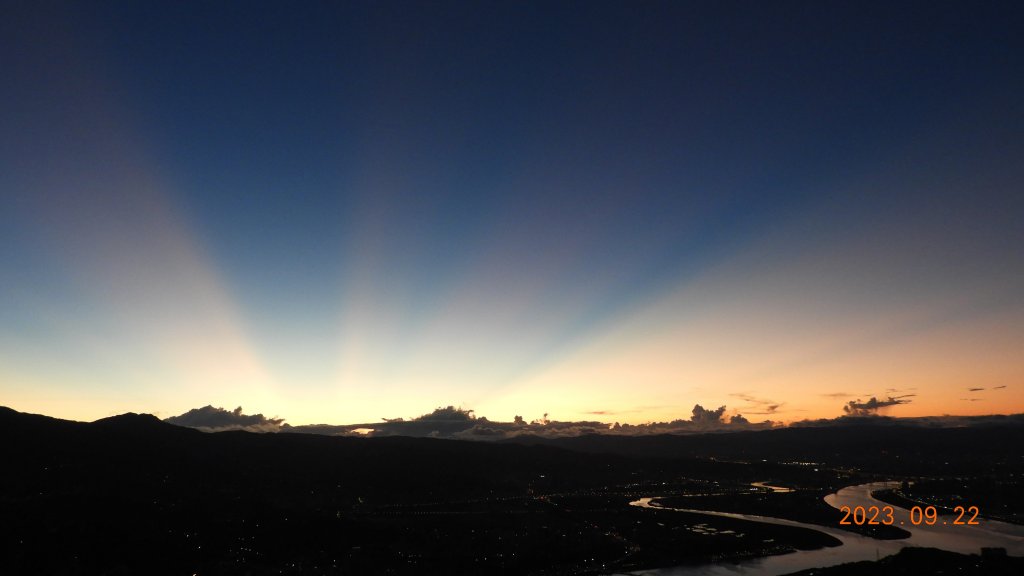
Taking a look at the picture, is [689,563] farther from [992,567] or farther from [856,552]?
[992,567]

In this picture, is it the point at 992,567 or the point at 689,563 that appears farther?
the point at 689,563

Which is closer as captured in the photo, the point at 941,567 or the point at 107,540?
the point at 941,567

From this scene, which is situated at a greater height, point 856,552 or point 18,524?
point 18,524

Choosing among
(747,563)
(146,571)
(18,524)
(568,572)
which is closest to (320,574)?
(146,571)

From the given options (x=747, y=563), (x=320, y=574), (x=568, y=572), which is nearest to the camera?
(x=320, y=574)

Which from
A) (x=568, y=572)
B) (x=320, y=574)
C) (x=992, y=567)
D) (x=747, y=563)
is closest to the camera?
(x=992, y=567)

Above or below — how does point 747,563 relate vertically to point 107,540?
below

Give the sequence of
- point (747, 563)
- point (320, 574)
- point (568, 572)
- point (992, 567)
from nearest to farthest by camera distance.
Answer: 1. point (992, 567)
2. point (320, 574)
3. point (568, 572)
4. point (747, 563)

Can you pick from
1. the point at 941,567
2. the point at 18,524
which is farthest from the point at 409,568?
the point at 941,567

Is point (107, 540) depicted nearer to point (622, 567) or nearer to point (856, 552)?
point (622, 567)
